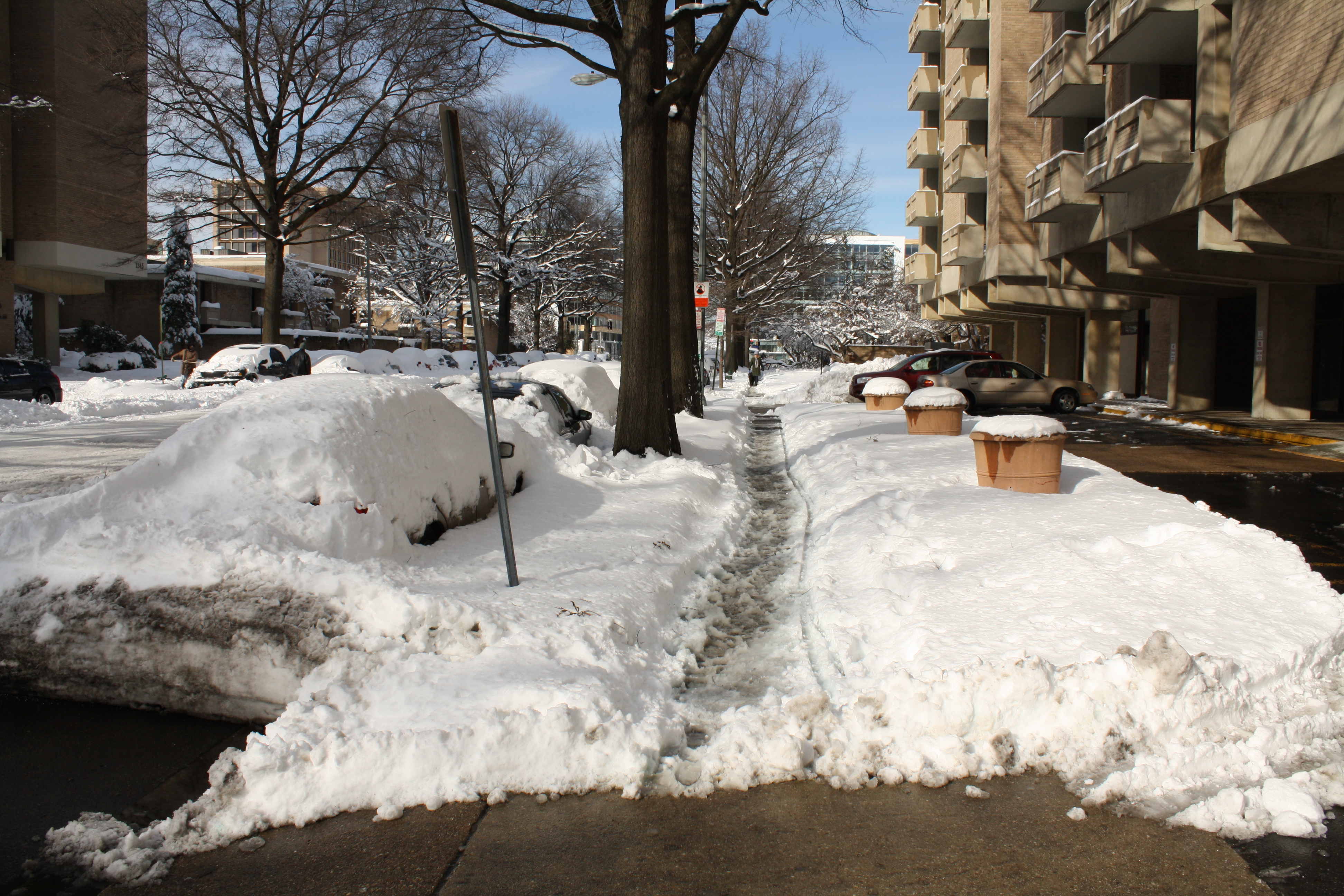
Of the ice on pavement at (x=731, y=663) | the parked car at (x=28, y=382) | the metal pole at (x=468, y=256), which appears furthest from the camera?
the parked car at (x=28, y=382)

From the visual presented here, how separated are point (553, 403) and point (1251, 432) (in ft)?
44.8

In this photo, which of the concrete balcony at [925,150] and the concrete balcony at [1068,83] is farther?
the concrete balcony at [925,150]

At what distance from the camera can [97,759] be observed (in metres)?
3.93

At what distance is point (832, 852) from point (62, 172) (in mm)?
46101

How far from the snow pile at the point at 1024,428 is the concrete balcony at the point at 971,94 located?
29372 mm

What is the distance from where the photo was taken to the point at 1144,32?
64.0 ft

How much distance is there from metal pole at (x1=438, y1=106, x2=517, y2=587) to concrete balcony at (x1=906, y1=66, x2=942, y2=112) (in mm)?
44973

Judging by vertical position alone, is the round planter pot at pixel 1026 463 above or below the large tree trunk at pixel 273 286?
below

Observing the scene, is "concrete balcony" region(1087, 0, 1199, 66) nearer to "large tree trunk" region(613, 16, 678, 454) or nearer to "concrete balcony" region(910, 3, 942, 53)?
"large tree trunk" region(613, 16, 678, 454)

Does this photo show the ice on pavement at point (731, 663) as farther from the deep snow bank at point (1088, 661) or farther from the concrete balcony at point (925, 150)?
the concrete balcony at point (925, 150)

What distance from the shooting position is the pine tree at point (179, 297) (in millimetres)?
47312

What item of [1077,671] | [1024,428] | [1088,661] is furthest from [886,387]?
[1077,671]

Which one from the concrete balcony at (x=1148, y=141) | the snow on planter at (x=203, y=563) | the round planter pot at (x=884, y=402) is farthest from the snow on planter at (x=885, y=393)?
the snow on planter at (x=203, y=563)

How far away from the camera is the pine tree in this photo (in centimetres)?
4731
